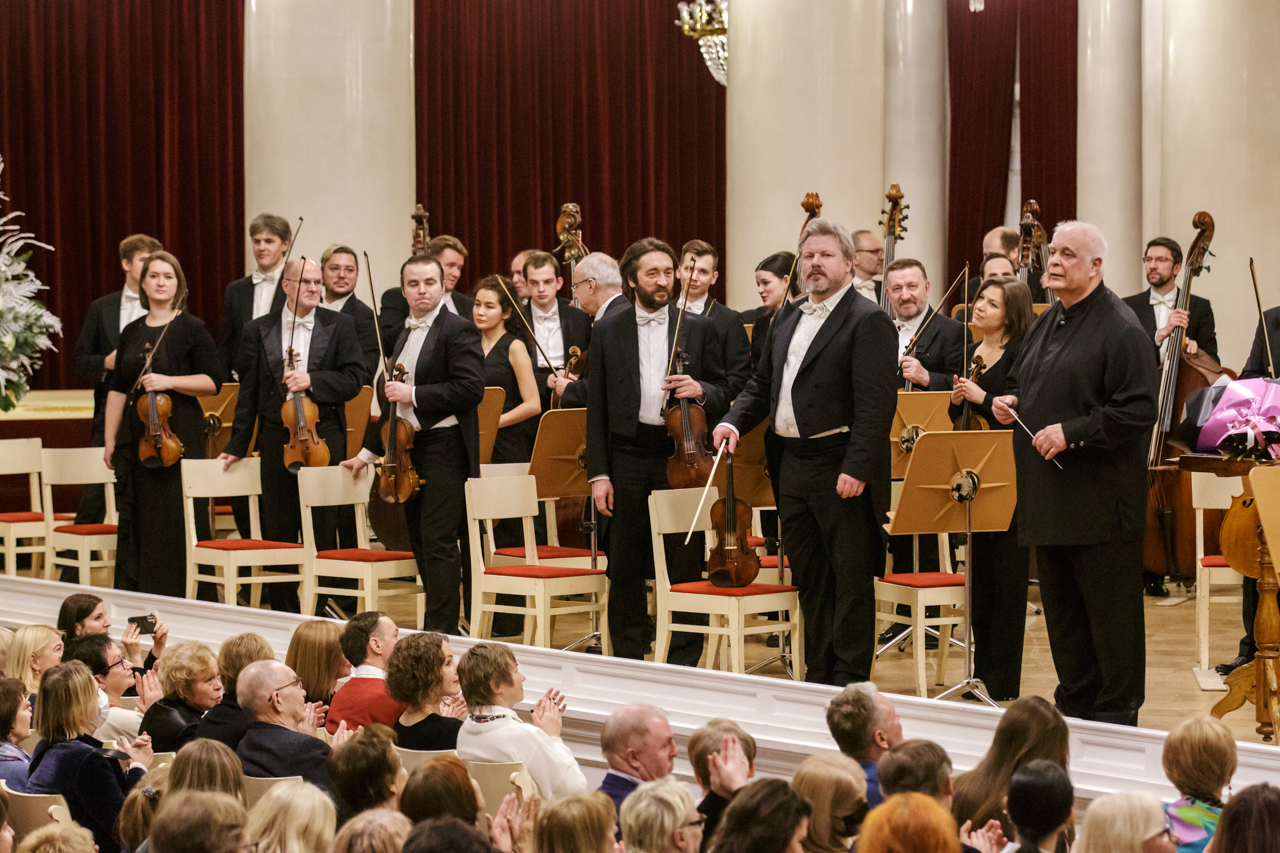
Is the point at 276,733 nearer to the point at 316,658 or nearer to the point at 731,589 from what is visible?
the point at 316,658

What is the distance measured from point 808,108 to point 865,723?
4.10 meters

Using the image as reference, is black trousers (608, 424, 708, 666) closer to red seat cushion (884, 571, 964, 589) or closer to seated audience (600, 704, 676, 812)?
red seat cushion (884, 571, 964, 589)

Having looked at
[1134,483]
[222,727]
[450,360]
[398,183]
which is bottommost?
[222,727]

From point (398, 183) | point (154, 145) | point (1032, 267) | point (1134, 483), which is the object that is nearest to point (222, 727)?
point (1134, 483)

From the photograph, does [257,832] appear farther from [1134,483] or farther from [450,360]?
[450,360]

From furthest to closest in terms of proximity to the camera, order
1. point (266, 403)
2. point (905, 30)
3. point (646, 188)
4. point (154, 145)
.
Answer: point (646, 188), point (905, 30), point (154, 145), point (266, 403)

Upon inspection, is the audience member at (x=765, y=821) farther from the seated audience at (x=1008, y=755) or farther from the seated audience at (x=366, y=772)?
the seated audience at (x=366, y=772)

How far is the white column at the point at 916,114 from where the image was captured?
12555mm

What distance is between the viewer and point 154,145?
11367mm

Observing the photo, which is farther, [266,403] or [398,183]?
[398,183]

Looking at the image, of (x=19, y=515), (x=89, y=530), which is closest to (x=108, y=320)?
(x=19, y=515)

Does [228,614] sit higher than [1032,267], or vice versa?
[1032,267]

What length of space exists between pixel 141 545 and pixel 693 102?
26.6 ft

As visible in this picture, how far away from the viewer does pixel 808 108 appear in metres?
7.00
